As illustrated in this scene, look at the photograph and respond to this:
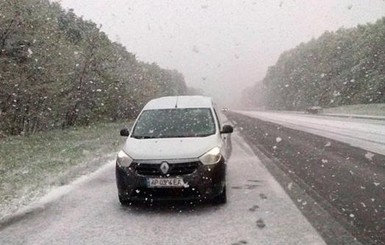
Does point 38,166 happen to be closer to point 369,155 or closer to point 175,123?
point 175,123

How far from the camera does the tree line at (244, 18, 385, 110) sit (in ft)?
226

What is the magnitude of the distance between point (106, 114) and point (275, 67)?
11775cm

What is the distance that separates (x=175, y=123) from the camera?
8.55 m

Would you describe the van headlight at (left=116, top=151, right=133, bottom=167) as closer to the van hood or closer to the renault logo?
the van hood

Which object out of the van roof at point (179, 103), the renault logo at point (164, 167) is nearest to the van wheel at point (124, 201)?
the renault logo at point (164, 167)

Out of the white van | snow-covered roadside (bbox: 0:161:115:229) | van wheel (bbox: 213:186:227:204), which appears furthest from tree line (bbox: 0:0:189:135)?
van wheel (bbox: 213:186:227:204)

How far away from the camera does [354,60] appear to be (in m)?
79.3

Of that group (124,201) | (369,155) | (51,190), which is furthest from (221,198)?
(369,155)

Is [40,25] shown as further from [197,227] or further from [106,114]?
[106,114]

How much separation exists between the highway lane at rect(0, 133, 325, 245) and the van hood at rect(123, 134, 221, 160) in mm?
859

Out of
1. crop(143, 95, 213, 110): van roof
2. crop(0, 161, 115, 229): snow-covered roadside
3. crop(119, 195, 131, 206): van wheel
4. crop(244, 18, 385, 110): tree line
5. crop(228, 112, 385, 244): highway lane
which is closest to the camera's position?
crop(228, 112, 385, 244): highway lane

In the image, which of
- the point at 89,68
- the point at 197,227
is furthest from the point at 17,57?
the point at 197,227

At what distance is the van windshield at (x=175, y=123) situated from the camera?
27.0 feet

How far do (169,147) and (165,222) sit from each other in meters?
1.25
